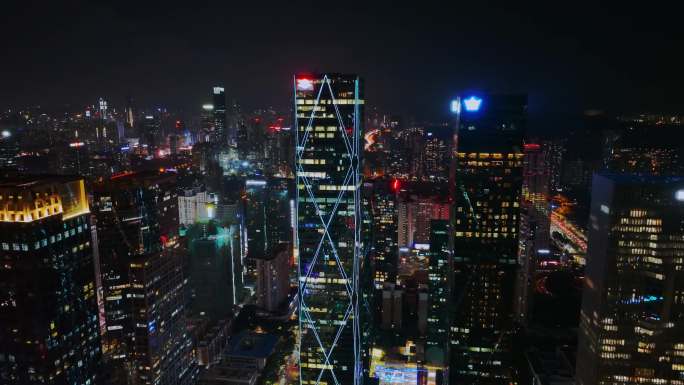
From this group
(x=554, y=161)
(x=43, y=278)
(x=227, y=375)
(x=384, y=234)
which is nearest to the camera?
(x=43, y=278)

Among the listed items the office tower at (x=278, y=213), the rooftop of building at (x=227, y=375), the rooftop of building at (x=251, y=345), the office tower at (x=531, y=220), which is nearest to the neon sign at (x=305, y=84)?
the office tower at (x=531, y=220)

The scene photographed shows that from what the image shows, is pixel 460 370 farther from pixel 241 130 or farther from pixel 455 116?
pixel 241 130

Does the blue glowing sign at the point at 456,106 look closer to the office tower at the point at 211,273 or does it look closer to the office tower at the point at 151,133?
the office tower at the point at 211,273

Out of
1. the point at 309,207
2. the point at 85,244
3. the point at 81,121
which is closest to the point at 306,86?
the point at 309,207

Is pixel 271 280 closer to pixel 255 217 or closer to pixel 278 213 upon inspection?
pixel 278 213

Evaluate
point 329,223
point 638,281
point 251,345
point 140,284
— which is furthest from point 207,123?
point 638,281
